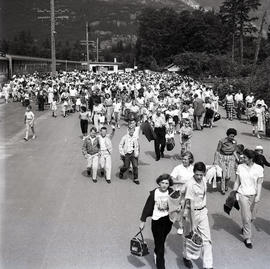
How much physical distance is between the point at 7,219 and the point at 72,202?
1536mm

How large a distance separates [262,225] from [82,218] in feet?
11.0

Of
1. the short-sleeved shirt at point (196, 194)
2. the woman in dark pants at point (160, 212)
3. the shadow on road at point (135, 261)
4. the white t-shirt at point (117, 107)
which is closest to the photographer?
the woman in dark pants at point (160, 212)

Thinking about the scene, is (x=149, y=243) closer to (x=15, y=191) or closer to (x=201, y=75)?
(x=15, y=191)

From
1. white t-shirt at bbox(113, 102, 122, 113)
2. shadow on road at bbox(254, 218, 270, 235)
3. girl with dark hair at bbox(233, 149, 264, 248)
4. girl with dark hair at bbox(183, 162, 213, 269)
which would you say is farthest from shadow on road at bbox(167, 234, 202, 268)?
white t-shirt at bbox(113, 102, 122, 113)

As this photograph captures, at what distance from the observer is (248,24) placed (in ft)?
277

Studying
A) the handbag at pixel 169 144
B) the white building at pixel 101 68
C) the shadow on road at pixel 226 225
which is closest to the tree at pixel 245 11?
the white building at pixel 101 68

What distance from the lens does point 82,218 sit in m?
8.55

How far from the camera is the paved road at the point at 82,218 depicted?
6719 millimetres

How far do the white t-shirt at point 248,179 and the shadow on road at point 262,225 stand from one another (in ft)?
3.68

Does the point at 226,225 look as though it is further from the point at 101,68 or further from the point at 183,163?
the point at 101,68

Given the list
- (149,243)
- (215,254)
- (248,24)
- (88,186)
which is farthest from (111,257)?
(248,24)

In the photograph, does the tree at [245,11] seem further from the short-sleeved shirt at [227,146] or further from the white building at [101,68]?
the short-sleeved shirt at [227,146]

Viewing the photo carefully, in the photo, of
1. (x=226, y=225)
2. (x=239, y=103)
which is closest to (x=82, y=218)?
(x=226, y=225)

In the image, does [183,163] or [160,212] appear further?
[183,163]
